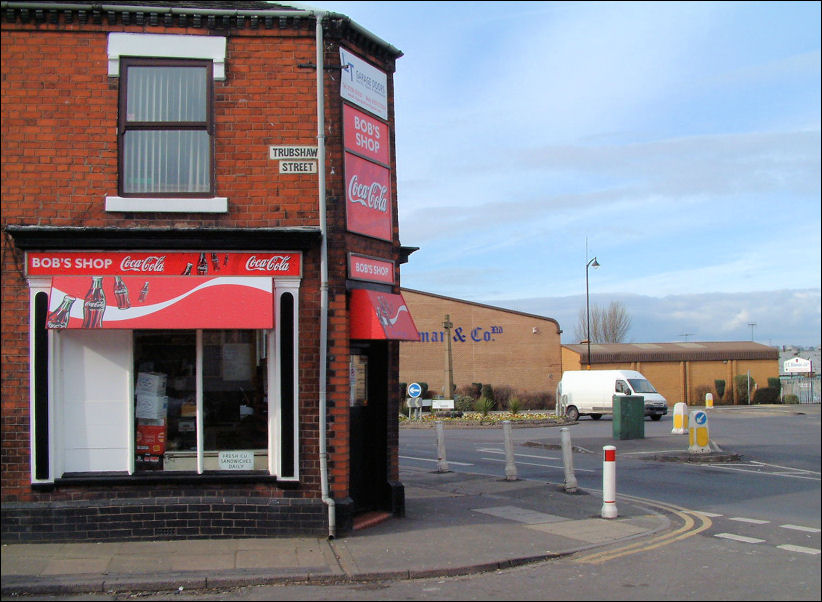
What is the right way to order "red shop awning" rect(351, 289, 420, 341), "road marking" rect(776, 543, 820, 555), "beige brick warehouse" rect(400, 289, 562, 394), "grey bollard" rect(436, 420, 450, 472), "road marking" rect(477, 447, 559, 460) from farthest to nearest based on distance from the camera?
"beige brick warehouse" rect(400, 289, 562, 394) < "road marking" rect(477, 447, 559, 460) < "grey bollard" rect(436, 420, 450, 472) < "red shop awning" rect(351, 289, 420, 341) < "road marking" rect(776, 543, 820, 555)

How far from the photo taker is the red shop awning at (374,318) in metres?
9.97

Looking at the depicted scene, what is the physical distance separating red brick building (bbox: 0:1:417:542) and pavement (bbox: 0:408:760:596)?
457 mm

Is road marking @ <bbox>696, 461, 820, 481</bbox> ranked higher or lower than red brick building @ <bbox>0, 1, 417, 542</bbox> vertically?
lower

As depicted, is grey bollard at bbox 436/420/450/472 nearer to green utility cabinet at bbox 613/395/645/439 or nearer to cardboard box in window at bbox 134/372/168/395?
cardboard box in window at bbox 134/372/168/395

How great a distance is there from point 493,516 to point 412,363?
3973 cm

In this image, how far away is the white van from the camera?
35159 millimetres

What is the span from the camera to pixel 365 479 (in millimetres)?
11125

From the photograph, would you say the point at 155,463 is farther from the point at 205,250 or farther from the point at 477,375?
the point at 477,375

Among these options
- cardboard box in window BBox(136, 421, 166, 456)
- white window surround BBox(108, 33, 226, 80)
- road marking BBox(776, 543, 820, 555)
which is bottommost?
road marking BBox(776, 543, 820, 555)

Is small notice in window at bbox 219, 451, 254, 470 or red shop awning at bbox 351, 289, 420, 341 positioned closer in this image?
small notice in window at bbox 219, 451, 254, 470

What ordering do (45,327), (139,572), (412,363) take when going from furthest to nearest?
(412,363) < (45,327) < (139,572)

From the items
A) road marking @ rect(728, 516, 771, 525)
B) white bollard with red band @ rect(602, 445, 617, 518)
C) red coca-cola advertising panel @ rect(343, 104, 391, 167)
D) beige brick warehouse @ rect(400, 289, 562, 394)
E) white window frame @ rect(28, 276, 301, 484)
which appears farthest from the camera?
beige brick warehouse @ rect(400, 289, 562, 394)

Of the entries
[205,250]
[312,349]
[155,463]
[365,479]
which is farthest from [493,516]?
[205,250]

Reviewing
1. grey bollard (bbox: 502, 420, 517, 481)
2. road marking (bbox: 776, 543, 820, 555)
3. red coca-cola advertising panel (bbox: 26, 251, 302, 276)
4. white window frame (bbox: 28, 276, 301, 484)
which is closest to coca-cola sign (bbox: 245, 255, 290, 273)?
red coca-cola advertising panel (bbox: 26, 251, 302, 276)
